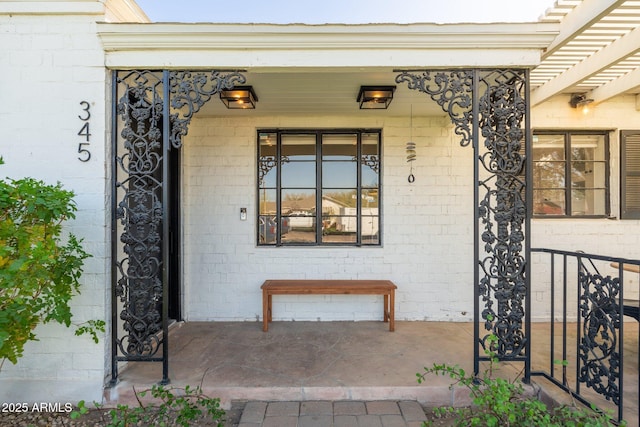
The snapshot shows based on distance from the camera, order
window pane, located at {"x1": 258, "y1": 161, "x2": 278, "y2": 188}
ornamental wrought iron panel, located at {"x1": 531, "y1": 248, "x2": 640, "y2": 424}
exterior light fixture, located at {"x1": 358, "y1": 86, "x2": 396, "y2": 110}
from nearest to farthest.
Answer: ornamental wrought iron panel, located at {"x1": 531, "y1": 248, "x2": 640, "y2": 424}
exterior light fixture, located at {"x1": 358, "y1": 86, "x2": 396, "y2": 110}
window pane, located at {"x1": 258, "y1": 161, "x2": 278, "y2": 188}

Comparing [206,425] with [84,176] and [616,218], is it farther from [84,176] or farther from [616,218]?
[616,218]

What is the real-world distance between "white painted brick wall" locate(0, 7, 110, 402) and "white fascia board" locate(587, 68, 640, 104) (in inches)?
190

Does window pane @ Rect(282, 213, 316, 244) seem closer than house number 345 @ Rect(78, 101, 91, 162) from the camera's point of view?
No

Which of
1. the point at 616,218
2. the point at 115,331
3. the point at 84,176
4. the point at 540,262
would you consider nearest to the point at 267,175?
the point at 84,176

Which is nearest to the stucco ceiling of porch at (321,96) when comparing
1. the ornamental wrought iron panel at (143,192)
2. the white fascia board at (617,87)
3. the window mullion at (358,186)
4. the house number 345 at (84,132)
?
the window mullion at (358,186)

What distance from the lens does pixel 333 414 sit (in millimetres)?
2332

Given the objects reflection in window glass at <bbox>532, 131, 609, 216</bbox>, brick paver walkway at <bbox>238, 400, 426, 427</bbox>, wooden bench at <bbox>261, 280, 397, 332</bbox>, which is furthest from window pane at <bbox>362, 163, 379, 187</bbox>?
brick paver walkway at <bbox>238, 400, 426, 427</bbox>

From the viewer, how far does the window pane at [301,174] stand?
4.31 metres

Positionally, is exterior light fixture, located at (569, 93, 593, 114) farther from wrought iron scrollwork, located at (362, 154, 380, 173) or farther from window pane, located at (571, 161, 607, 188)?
wrought iron scrollwork, located at (362, 154, 380, 173)

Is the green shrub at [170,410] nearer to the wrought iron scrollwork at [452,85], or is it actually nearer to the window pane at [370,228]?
the window pane at [370,228]

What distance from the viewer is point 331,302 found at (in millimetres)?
4137

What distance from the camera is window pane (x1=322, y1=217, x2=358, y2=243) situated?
169 inches

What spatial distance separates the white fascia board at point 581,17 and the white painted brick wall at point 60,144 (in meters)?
3.56

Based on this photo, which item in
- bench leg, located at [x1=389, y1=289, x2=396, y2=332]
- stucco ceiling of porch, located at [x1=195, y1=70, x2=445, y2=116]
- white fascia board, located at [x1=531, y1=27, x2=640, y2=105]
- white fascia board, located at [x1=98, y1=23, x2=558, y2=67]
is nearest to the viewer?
white fascia board, located at [x1=98, y1=23, x2=558, y2=67]
